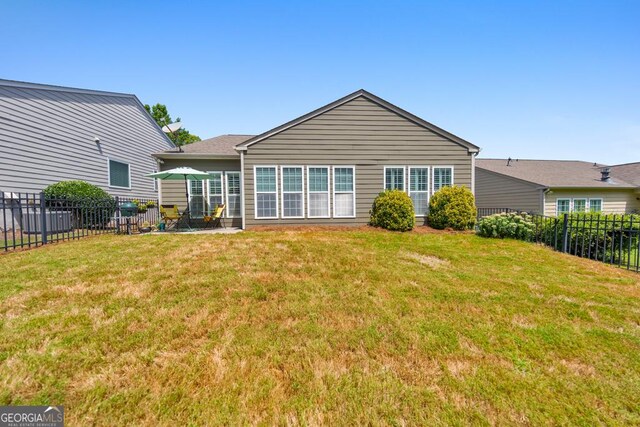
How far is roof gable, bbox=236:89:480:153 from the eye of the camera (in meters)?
10.4

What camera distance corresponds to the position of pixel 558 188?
1575 centimetres

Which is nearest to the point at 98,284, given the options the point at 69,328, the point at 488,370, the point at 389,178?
the point at 69,328

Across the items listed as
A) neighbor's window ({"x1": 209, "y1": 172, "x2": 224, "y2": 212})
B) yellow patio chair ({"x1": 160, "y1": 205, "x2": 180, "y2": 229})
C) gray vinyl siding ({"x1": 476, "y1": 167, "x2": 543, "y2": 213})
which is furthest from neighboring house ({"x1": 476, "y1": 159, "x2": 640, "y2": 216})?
yellow patio chair ({"x1": 160, "y1": 205, "x2": 180, "y2": 229})

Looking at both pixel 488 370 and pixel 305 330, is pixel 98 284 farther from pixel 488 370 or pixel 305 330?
pixel 488 370

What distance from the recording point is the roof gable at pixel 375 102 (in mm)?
10414

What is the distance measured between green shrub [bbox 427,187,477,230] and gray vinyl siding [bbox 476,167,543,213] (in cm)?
813

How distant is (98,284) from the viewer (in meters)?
4.17

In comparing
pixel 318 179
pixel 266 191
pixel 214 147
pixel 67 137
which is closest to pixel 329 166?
pixel 318 179

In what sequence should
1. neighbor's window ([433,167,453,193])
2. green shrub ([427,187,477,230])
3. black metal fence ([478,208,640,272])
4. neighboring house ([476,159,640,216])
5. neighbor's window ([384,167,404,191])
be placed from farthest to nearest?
1. neighboring house ([476,159,640,216])
2. neighbor's window ([433,167,453,193])
3. neighbor's window ([384,167,404,191])
4. green shrub ([427,187,477,230])
5. black metal fence ([478,208,640,272])

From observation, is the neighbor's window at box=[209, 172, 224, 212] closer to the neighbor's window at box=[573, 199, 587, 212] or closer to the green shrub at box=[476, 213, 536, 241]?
the green shrub at box=[476, 213, 536, 241]

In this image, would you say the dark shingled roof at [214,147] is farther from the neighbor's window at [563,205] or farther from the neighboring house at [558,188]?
the neighbor's window at [563,205]

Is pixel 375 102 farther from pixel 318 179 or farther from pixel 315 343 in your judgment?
pixel 315 343

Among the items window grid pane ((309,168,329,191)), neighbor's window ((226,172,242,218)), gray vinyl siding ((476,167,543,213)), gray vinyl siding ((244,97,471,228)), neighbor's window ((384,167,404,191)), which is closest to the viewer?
gray vinyl siding ((244,97,471,228))

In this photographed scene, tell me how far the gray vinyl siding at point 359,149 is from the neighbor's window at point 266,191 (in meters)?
0.20
